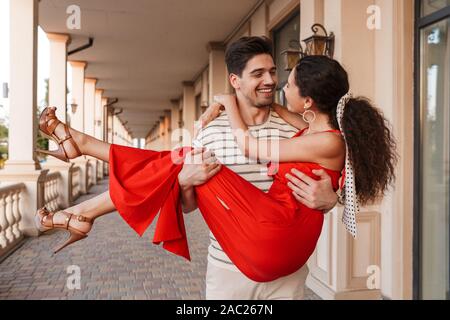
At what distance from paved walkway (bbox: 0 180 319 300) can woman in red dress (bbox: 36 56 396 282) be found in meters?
2.60

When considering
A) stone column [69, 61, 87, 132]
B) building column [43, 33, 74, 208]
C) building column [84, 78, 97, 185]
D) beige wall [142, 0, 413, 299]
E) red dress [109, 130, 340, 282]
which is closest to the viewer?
red dress [109, 130, 340, 282]

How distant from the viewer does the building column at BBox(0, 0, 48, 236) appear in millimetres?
6266

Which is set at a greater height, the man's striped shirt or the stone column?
the stone column

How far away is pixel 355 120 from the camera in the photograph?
1.43 metres

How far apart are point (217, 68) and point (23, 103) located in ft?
15.2

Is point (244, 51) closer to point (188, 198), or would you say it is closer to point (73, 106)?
point (188, 198)

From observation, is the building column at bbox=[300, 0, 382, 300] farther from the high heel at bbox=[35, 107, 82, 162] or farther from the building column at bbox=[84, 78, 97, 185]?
the building column at bbox=[84, 78, 97, 185]

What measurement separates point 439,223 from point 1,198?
16.6 feet

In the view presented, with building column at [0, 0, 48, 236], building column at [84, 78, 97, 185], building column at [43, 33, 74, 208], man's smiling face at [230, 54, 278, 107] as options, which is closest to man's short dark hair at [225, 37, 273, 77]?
man's smiling face at [230, 54, 278, 107]

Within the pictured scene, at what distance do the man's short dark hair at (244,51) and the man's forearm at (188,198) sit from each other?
0.48 metres

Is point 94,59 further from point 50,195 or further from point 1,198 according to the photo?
point 1,198

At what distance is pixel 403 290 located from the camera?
345 cm

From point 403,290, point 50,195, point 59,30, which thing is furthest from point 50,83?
point 403,290

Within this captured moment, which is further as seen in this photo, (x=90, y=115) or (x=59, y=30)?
(x=90, y=115)
